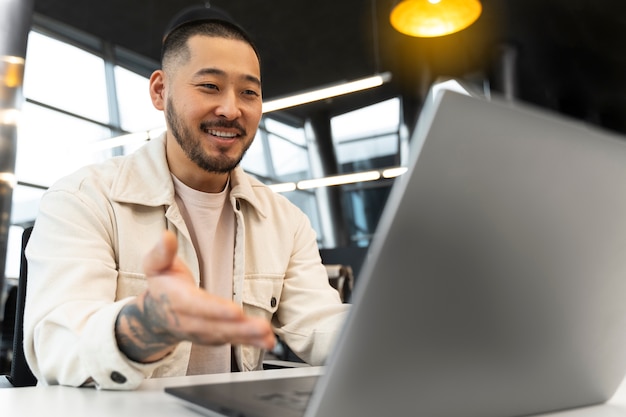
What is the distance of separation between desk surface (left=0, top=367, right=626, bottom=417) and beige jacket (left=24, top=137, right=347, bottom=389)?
0.09ft

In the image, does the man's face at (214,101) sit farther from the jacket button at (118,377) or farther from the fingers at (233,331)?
the fingers at (233,331)

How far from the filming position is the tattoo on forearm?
522 millimetres

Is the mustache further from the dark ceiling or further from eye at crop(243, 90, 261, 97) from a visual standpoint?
the dark ceiling

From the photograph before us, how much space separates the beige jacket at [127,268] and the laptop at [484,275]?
32cm

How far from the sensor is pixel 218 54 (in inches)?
49.3

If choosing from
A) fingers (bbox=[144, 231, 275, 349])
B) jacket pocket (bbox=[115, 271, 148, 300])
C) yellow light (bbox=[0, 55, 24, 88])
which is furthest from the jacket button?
yellow light (bbox=[0, 55, 24, 88])

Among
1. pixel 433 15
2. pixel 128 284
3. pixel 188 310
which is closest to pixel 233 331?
pixel 188 310

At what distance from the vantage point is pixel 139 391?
725mm

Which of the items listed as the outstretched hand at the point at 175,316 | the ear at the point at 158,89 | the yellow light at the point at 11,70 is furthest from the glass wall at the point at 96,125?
the outstretched hand at the point at 175,316

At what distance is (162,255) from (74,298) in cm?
45

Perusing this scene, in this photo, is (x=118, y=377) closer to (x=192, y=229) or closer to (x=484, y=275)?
(x=484, y=275)

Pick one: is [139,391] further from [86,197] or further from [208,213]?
[208,213]

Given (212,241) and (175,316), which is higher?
(212,241)

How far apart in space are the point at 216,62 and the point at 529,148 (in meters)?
0.97
